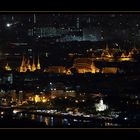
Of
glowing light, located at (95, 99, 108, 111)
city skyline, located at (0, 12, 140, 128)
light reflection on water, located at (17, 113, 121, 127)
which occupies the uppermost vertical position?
city skyline, located at (0, 12, 140, 128)

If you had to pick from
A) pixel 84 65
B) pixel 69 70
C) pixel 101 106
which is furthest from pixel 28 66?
pixel 101 106

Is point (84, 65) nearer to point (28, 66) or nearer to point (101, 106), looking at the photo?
point (101, 106)

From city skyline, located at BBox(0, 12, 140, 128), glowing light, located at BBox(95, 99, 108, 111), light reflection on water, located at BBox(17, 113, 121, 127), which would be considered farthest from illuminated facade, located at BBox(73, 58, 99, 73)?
light reflection on water, located at BBox(17, 113, 121, 127)

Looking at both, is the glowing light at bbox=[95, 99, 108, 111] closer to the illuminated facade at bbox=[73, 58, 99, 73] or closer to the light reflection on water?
the light reflection on water

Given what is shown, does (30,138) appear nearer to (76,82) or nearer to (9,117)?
(9,117)

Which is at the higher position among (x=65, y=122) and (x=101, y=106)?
(x=101, y=106)

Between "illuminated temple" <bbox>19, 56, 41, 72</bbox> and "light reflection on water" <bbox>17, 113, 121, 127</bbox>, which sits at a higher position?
"illuminated temple" <bbox>19, 56, 41, 72</bbox>

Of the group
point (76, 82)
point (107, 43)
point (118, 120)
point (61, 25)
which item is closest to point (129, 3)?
point (107, 43)

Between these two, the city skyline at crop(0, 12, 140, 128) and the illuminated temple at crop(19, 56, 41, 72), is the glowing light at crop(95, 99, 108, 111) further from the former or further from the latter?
the illuminated temple at crop(19, 56, 41, 72)

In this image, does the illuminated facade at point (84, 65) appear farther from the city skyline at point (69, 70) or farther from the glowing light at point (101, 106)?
the glowing light at point (101, 106)

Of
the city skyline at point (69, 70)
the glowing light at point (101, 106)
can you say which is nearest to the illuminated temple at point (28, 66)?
the city skyline at point (69, 70)

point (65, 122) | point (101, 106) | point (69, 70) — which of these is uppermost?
point (69, 70)
